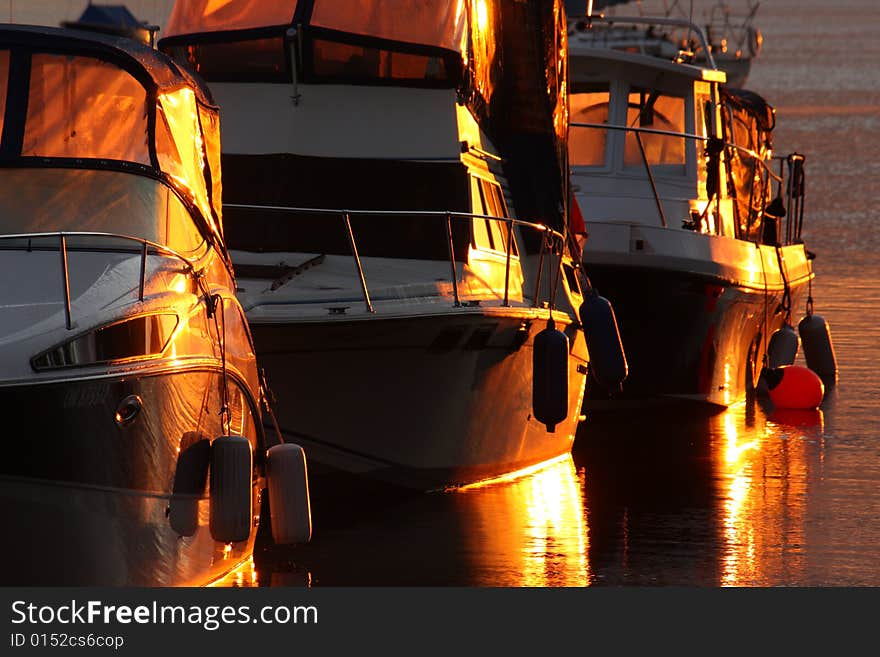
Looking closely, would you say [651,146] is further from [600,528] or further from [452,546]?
[452,546]

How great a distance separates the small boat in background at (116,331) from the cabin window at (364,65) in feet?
9.84

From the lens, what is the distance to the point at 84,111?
1014 cm

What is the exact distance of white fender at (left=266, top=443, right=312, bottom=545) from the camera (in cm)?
1008

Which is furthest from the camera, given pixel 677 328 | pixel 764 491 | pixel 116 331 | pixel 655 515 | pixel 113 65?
pixel 677 328

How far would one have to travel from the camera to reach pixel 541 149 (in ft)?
48.7

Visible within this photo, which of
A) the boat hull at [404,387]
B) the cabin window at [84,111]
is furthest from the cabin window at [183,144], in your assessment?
the boat hull at [404,387]

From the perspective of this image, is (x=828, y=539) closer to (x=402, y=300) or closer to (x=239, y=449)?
(x=402, y=300)

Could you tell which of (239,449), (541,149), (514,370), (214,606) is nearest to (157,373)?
(239,449)

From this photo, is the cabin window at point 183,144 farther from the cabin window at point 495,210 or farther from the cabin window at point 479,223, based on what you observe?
the cabin window at point 495,210

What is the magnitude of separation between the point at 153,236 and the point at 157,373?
1108 mm

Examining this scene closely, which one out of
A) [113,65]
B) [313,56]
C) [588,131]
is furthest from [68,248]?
[588,131]

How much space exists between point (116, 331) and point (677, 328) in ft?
30.4

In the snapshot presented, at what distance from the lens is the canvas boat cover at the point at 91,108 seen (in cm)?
1001

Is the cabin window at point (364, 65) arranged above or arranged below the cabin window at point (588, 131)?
above
